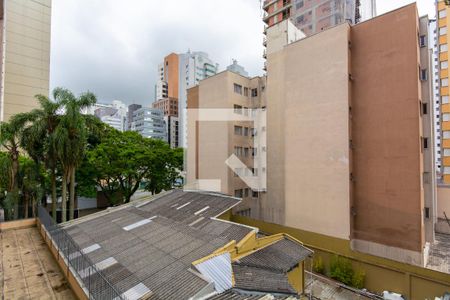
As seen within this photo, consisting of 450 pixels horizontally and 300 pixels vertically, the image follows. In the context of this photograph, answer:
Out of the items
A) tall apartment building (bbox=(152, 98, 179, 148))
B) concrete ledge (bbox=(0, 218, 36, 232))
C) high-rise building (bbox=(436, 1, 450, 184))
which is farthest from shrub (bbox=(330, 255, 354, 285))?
tall apartment building (bbox=(152, 98, 179, 148))

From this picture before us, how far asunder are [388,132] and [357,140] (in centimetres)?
200

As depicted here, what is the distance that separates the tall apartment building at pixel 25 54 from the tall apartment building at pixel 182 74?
4116 cm

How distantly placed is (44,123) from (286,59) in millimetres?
19102

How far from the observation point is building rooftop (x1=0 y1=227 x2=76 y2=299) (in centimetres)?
928

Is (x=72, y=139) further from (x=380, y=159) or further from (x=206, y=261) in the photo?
(x=380, y=159)

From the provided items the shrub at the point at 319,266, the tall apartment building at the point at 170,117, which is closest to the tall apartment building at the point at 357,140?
the shrub at the point at 319,266

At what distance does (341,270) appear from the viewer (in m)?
16.6

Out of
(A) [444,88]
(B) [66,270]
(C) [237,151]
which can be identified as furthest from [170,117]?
(B) [66,270]

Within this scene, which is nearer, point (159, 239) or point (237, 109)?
point (159, 239)

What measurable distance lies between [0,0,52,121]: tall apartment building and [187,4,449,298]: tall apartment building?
153ft

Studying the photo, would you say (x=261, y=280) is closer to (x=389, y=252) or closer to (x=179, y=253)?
(x=179, y=253)

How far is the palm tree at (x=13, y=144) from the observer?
1700 centimetres

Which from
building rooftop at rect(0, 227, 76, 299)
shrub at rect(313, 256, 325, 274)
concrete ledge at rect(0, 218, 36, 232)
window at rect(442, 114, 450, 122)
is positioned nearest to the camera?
building rooftop at rect(0, 227, 76, 299)

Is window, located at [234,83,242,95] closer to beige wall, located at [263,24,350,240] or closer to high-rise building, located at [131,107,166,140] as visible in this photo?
beige wall, located at [263,24,350,240]
